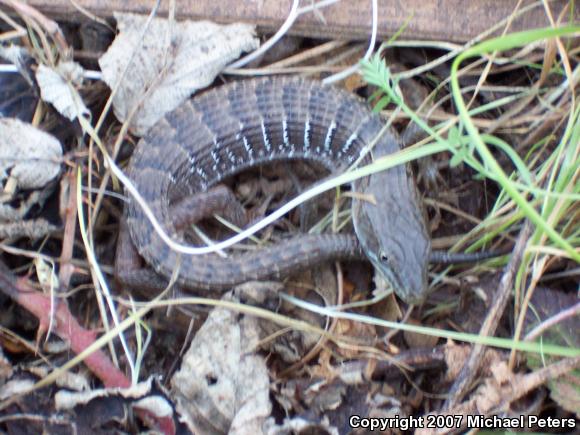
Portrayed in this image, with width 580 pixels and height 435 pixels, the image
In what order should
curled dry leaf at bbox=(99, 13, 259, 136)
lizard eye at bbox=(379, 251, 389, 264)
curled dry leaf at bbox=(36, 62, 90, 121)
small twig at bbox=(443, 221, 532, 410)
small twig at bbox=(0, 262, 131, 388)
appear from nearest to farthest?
small twig at bbox=(443, 221, 532, 410) → small twig at bbox=(0, 262, 131, 388) → lizard eye at bbox=(379, 251, 389, 264) → curled dry leaf at bbox=(36, 62, 90, 121) → curled dry leaf at bbox=(99, 13, 259, 136)

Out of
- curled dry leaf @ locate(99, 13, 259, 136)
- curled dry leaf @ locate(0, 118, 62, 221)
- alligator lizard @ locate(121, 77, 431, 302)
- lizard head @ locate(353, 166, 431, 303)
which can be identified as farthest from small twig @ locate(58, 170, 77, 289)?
lizard head @ locate(353, 166, 431, 303)

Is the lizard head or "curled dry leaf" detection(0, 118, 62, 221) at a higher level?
"curled dry leaf" detection(0, 118, 62, 221)

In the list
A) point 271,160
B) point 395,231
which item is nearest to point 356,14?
point 271,160

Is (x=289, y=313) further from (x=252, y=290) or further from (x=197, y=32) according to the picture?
(x=197, y=32)

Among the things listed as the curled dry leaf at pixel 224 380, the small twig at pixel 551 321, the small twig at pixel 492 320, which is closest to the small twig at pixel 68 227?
the curled dry leaf at pixel 224 380

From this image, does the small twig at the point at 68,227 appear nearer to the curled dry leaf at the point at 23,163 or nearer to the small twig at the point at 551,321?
the curled dry leaf at the point at 23,163

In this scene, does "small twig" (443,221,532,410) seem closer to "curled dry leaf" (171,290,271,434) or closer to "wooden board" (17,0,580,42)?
"curled dry leaf" (171,290,271,434)

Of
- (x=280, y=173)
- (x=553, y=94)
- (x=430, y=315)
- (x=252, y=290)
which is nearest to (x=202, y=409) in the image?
(x=252, y=290)
